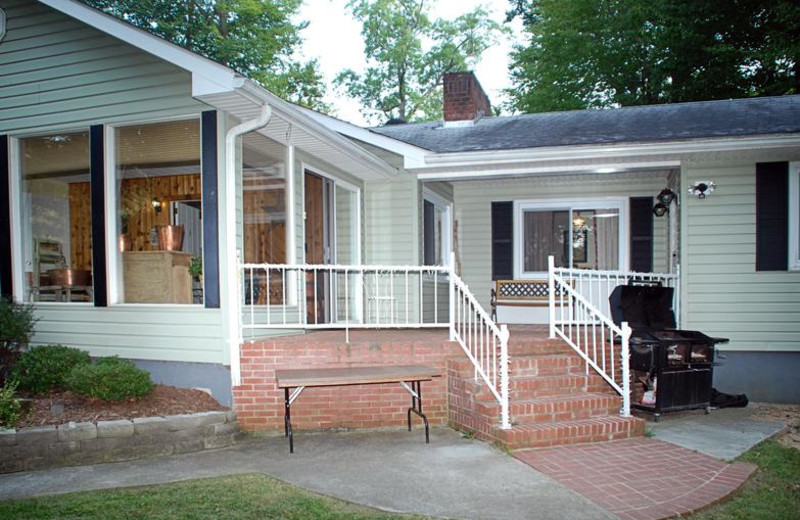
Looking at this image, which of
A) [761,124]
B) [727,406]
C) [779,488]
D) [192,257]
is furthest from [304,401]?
A: [761,124]

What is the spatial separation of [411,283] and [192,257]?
338cm

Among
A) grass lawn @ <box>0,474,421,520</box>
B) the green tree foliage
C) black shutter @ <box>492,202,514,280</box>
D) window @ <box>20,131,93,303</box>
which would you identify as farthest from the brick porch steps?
the green tree foliage

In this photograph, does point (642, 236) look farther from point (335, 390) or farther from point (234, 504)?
point (234, 504)

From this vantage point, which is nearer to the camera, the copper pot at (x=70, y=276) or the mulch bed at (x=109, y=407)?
the mulch bed at (x=109, y=407)

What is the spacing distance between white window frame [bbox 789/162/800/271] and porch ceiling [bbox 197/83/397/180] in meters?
5.21

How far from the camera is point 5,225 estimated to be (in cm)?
665

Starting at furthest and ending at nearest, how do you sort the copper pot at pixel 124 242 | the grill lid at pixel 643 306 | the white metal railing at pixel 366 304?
the grill lid at pixel 643 306 → the copper pot at pixel 124 242 → the white metal railing at pixel 366 304

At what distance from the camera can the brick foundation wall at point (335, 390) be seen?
5.56 m

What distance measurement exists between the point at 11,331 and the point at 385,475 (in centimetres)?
432

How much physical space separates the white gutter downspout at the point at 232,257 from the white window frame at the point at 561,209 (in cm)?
564

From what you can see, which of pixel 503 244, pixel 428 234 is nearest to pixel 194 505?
pixel 428 234

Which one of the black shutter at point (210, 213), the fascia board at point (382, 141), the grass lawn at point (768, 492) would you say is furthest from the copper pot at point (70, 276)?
the grass lawn at point (768, 492)

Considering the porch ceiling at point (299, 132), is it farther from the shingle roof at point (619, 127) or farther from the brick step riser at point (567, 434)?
the brick step riser at point (567, 434)

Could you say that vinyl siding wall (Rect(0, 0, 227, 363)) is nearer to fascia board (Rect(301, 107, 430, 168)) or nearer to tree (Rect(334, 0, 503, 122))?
fascia board (Rect(301, 107, 430, 168))
